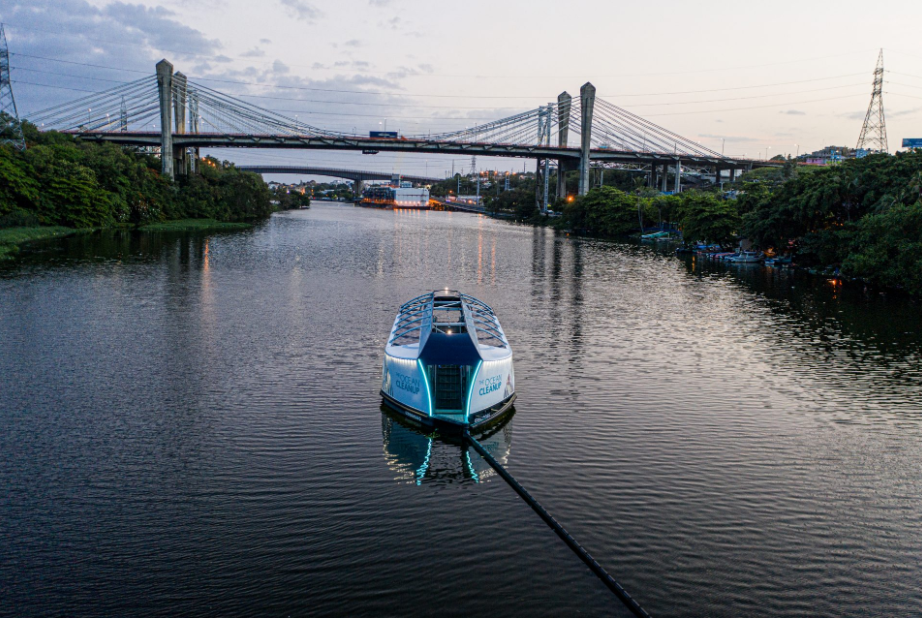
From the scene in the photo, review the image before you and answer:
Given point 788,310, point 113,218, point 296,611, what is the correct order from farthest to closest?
1. point 113,218
2. point 788,310
3. point 296,611

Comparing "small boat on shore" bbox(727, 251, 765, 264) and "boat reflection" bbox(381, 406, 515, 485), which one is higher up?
"small boat on shore" bbox(727, 251, 765, 264)

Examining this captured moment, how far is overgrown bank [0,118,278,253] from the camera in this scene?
6581cm

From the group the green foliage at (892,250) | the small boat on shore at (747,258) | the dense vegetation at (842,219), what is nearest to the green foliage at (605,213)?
the dense vegetation at (842,219)

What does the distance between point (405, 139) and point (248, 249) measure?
178 ft

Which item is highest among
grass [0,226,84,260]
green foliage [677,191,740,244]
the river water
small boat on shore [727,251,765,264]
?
green foliage [677,191,740,244]

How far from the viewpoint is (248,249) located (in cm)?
6494

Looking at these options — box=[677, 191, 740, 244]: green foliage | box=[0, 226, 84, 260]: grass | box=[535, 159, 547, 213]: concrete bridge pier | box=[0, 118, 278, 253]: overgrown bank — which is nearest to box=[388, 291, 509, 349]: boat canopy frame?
box=[0, 226, 84, 260]: grass

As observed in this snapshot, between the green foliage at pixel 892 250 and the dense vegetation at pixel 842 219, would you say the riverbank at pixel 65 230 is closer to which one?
the green foliage at pixel 892 250

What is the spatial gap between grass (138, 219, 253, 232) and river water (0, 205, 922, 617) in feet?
170

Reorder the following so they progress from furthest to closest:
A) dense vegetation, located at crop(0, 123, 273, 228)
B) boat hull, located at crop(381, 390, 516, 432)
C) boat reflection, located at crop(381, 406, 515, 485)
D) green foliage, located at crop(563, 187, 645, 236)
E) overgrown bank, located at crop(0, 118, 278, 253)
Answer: green foliage, located at crop(563, 187, 645, 236)
dense vegetation, located at crop(0, 123, 273, 228)
overgrown bank, located at crop(0, 118, 278, 253)
boat hull, located at crop(381, 390, 516, 432)
boat reflection, located at crop(381, 406, 515, 485)

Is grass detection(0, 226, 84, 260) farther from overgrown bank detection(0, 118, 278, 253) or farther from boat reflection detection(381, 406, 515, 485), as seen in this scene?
boat reflection detection(381, 406, 515, 485)

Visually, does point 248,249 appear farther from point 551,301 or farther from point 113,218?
point 551,301

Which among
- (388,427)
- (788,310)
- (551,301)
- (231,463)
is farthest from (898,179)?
(231,463)

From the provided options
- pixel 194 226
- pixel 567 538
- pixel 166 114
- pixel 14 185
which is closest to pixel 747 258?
pixel 567 538
